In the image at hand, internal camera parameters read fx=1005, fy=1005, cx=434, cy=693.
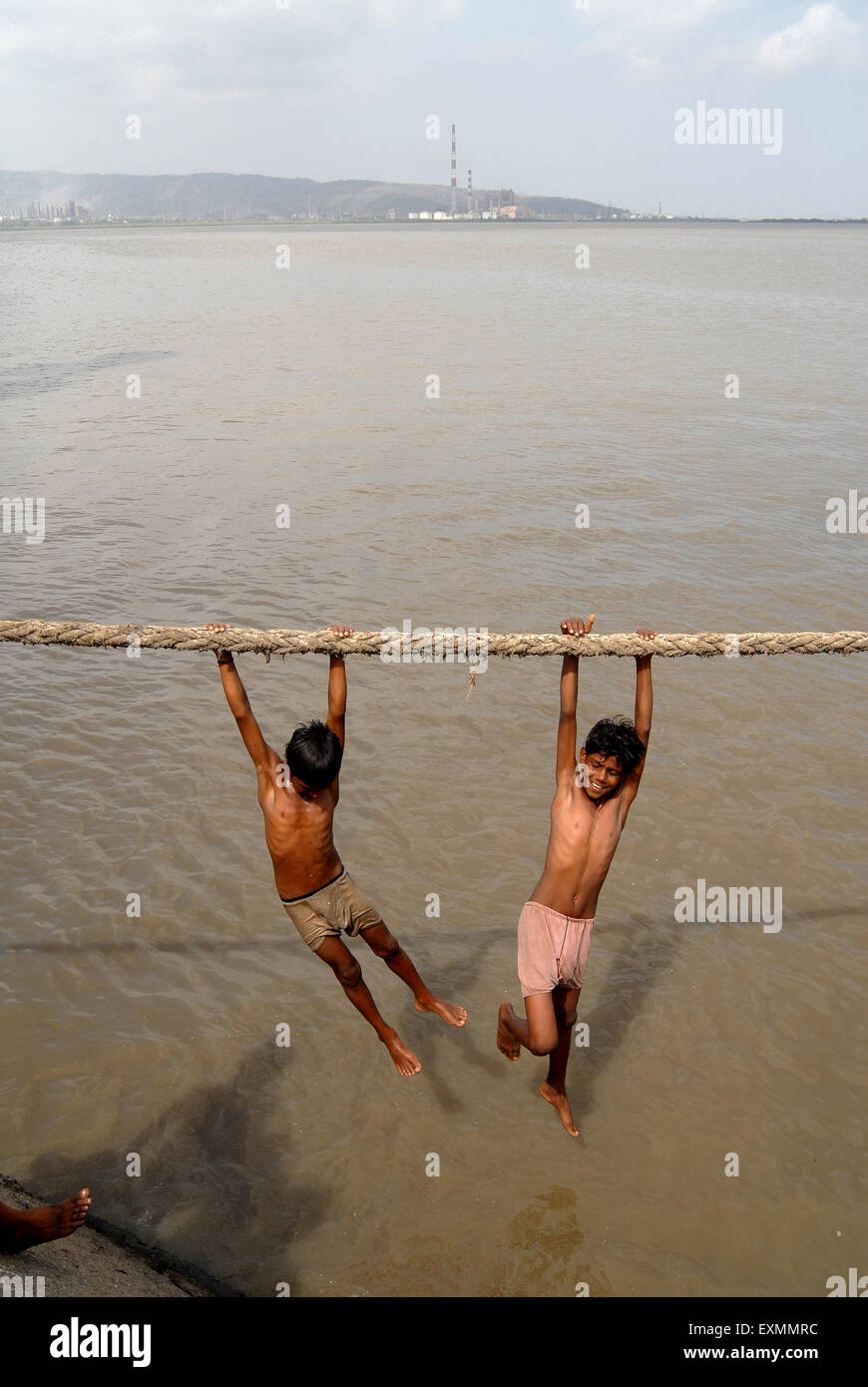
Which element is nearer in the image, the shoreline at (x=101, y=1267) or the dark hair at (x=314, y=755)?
the shoreline at (x=101, y=1267)

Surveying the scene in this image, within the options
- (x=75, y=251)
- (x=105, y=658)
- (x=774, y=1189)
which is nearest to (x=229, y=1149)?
(x=774, y=1189)

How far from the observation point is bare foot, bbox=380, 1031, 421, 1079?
161 inches

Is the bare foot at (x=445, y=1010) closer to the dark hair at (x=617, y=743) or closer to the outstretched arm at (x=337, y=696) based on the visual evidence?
the outstretched arm at (x=337, y=696)

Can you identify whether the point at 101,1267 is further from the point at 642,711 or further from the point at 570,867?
the point at 642,711

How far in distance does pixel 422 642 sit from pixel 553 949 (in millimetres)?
1270

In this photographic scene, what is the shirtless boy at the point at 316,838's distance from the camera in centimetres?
363

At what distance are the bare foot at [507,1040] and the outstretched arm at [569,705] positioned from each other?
3.37 feet

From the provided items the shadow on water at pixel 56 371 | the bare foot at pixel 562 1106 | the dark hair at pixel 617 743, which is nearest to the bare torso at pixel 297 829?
the dark hair at pixel 617 743

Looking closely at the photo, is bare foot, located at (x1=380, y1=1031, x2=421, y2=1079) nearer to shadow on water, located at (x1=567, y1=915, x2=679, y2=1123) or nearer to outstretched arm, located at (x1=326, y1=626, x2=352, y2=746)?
shadow on water, located at (x1=567, y1=915, x2=679, y2=1123)

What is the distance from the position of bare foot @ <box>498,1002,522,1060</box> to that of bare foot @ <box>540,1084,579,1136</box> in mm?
208

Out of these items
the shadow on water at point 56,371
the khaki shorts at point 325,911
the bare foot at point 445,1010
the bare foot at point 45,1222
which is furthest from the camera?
the shadow on water at point 56,371

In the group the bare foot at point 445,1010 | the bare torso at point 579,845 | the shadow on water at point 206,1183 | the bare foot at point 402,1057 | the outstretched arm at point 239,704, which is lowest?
the shadow on water at point 206,1183

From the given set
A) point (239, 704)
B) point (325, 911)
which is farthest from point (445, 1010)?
point (239, 704)

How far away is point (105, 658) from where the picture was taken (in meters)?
8.12
